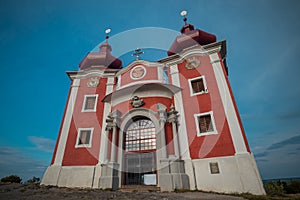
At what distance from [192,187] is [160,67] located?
34.9ft

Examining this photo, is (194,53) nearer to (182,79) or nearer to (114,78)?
(182,79)

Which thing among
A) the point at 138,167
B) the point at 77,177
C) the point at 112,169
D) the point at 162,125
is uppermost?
the point at 162,125

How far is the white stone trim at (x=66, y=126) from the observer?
529 inches

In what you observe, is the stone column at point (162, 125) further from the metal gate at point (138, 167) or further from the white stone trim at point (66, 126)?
the white stone trim at point (66, 126)

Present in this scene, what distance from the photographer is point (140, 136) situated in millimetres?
13125

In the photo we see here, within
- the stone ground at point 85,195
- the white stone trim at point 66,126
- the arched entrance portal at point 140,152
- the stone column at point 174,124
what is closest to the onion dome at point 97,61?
the white stone trim at point 66,126

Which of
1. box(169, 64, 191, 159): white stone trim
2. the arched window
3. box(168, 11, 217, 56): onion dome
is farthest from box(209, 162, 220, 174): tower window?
box(168, 11, 217, 56): onion dome

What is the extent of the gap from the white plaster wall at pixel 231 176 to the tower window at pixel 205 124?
1.89 metres

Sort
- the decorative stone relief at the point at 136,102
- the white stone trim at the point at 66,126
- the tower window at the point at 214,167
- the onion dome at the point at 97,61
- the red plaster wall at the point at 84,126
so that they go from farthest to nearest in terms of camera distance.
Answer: the onion dome at the point at 97,61 < the white stone trim at the point at 66,126 < the decorative stone relief at the point at 136,102 < the red plaster wall at the point at 84,126 < the tower window at the point at 214,167

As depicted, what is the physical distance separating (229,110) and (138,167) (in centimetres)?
816

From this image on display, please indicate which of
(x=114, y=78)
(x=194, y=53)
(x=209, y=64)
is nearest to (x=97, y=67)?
(x=114, y=78)

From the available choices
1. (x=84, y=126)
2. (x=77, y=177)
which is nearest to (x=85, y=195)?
(x=77, y=177)

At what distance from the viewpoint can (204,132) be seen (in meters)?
11.6

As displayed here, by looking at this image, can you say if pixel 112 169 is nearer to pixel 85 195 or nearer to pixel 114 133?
pixel 114 133
